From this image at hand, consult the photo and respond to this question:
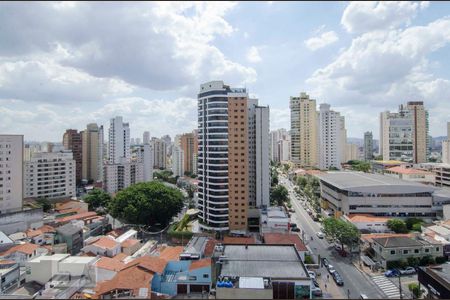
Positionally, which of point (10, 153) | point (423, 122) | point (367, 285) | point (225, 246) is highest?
point (423, 122)

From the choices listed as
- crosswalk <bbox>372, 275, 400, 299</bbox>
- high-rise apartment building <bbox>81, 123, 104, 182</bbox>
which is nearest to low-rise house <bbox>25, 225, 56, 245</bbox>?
crosswalk <bbox>372, 275, 400, 299</bbox>

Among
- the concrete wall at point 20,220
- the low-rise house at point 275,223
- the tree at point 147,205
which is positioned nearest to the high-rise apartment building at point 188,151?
the tree at point 147,205

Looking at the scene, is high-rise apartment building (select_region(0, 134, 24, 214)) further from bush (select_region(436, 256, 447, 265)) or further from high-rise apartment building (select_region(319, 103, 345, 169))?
high-rise apartment building (select_region(319, 103, 345, 169))

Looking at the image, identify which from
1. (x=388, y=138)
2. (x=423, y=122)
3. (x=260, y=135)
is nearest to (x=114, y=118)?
(x=260, y=135)

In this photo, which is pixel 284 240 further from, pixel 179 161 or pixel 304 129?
pixel 179 161

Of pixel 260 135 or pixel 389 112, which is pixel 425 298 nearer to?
pixel 260 135

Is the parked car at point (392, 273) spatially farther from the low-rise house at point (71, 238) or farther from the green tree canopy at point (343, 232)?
Result: the low-rise house at point (71, 238)

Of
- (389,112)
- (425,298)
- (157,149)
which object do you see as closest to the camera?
(425,298)
